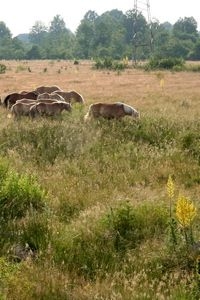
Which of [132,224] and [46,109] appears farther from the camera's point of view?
[46,109]

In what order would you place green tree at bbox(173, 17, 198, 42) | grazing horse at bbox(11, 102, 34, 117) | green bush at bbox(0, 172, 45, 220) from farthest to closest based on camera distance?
green tree at bbox(173, 17, 198, 42), grazing horse at bbox(11, 102, 34, 117), green bush at bbox(0, 172, 45, 220)

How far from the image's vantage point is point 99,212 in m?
6.05

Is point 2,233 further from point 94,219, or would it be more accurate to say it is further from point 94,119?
point 94,119

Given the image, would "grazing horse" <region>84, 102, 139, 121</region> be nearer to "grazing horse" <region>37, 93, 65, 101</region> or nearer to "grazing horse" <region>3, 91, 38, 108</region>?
"grazing horse" <region>37, 93, 65, 101</region>

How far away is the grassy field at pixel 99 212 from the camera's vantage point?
4602mm

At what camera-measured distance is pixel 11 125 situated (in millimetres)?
11172

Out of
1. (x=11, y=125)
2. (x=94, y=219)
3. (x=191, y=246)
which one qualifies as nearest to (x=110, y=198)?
(x=94, y=219)

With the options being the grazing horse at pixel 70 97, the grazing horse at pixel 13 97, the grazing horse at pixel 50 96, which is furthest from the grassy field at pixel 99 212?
the grazing horse at pixel 70 97

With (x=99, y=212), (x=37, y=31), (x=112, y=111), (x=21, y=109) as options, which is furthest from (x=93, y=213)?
(x=37, y=31)

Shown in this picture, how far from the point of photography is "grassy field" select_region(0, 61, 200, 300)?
4602 millimetres

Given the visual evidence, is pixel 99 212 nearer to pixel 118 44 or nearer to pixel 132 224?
pixel 132 224

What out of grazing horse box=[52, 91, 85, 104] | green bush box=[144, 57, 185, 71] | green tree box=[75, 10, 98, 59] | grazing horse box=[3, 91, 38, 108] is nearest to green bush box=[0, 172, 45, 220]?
grazing horse box=[3, 91, 38, 108]

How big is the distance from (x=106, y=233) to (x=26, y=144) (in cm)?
452

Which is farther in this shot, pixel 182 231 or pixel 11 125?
pixel 11 125
